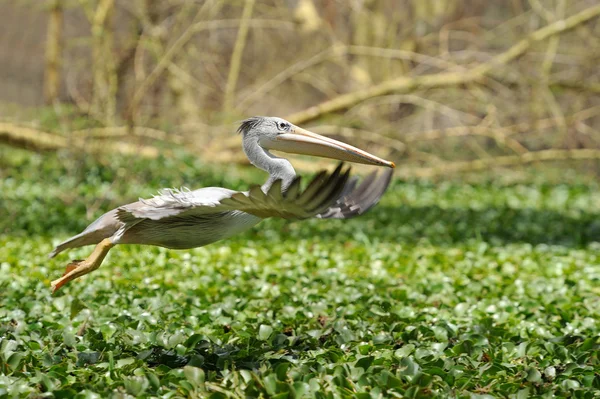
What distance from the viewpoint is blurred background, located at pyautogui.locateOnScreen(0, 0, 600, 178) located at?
32.8 ft

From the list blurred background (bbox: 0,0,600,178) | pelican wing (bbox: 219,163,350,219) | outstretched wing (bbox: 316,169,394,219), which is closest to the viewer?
pelican wing (bbox: 219,163,350,219)

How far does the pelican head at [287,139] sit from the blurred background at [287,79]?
577 cm

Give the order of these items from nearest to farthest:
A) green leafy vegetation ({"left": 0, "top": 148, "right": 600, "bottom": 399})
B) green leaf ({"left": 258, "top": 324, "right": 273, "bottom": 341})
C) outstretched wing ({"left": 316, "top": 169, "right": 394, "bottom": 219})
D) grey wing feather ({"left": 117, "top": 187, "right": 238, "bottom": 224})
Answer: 1. grey wing feather ({"left": 117, "top": 187, "right": 238, "bottom": 224})
2. green leafy vegetation ({"left": 0, "top": 148, "right": 600, "bottom": 399})
3. outstretched wing ({"left": 316, "top": 169, "right": 394, "bottom": 219})
4. green leaf ({"left": 258, "top": 324, "right": 273, "bottom": 341})

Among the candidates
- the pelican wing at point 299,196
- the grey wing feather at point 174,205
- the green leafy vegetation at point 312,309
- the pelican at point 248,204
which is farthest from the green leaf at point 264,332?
the pelican wing at point 299,196

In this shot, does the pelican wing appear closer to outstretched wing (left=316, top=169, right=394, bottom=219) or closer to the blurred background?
outstretched wing (left=316, top=169, right=394, bottom=219)

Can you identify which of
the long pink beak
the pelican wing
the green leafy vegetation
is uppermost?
the long pink beak

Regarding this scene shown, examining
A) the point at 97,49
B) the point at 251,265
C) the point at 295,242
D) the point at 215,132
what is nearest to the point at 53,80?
the point at 97,49

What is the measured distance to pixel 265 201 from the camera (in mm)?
2932

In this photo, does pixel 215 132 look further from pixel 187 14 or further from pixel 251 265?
pixel 251 265

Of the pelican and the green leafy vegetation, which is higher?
the pelican

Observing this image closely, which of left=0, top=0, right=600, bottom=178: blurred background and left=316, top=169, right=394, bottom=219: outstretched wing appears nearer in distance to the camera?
left=316, top=169, right=394, bottom=219: outstretched wing

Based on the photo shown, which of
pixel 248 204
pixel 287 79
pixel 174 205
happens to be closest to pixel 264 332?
pixel 174 205

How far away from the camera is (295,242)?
7.25 metres

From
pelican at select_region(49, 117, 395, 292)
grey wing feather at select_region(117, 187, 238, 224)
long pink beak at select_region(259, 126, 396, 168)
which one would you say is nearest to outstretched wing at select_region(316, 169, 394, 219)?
pelican at select_region(49, 117, 395, 292)
